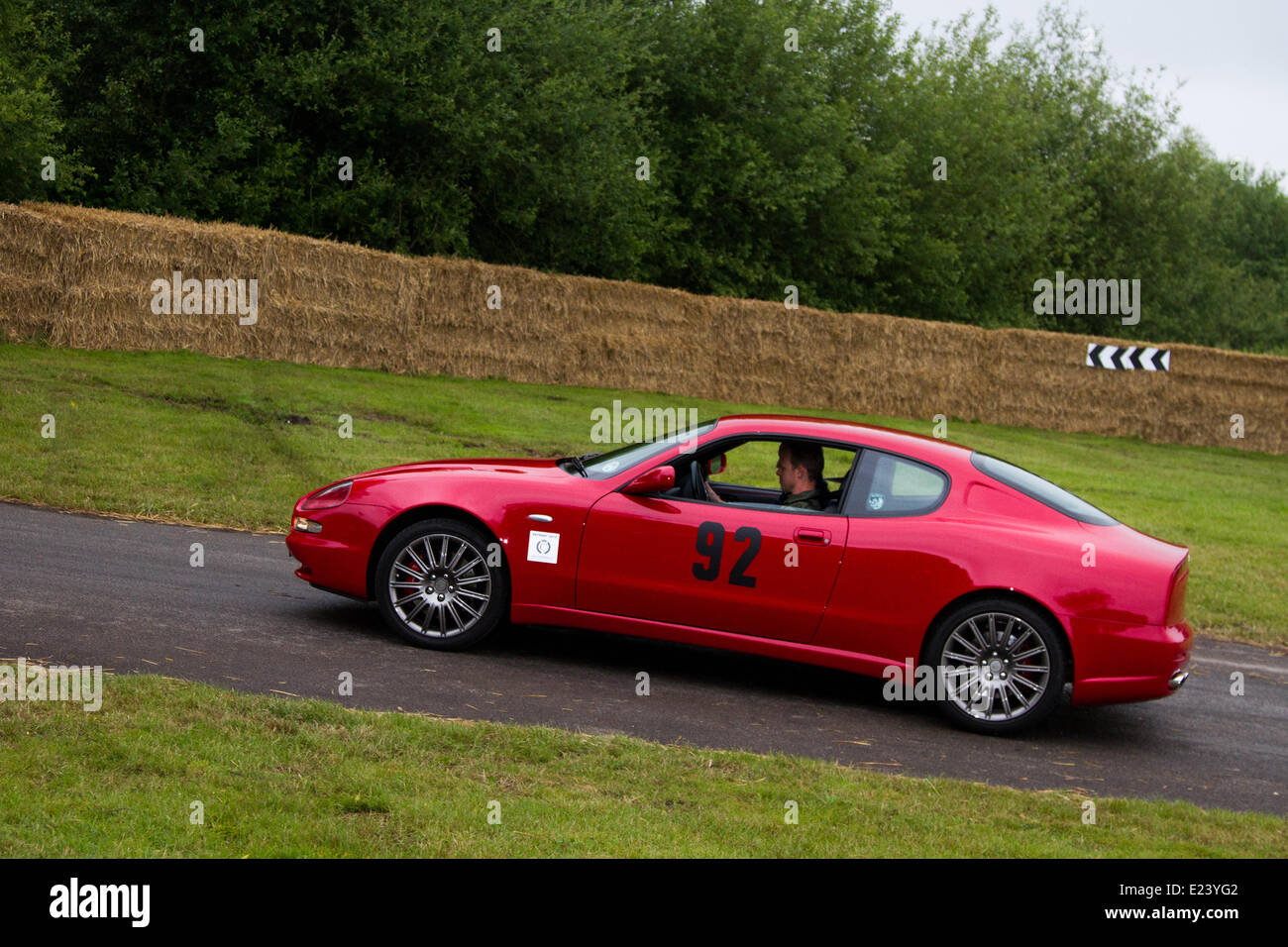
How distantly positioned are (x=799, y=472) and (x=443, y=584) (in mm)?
2163

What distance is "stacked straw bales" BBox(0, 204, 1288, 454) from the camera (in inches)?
790

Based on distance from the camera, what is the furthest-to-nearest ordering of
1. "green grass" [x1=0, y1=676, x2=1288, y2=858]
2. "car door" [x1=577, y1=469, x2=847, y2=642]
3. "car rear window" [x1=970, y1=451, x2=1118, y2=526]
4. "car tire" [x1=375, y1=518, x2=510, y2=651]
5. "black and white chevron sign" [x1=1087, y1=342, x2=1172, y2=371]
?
1. "black and white chevron sign" [x1=1087, y1=342, x2=1172, y2=371]
2. "car tire" [x1=375, y1=518, x2=510, y2=651]
3. "car rear window" [x1=970, y1=451, x2=1118, y2=526]
4. "car door" [x1=577, y1=469, x2=847, y2=642]
5. "green grass" [x1=0, y1=676, x2=1288, y2=858]

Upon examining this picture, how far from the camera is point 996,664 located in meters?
7.06

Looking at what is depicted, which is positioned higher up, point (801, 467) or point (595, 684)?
point (801, 467)

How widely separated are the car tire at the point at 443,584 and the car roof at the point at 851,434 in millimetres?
1541

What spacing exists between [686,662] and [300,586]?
8.94 ft

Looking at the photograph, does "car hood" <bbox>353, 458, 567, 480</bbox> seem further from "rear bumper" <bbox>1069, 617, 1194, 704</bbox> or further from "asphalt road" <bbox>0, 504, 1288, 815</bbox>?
"rear bumper" <bbox>1069, 617, 1194, 704</bbox>

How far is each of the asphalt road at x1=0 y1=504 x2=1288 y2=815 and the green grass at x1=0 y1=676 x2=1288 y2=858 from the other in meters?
0.46

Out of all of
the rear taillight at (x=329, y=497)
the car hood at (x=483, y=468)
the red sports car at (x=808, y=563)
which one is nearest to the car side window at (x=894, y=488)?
the red sports car at (x=808, y=563)

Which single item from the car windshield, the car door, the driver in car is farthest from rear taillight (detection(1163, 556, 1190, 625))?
the car windshield

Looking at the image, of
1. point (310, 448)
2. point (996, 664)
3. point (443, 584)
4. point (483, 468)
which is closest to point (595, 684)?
point (443, 584)

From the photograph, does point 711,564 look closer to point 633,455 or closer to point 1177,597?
point 633,455

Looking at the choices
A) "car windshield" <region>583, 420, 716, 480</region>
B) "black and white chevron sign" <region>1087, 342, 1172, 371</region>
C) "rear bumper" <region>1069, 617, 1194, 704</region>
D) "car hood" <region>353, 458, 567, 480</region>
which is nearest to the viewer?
"rear bumper" <region>1069, 617, 1194, 704</region>

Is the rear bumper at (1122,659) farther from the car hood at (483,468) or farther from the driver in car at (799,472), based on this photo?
the car hood at (483,468)
